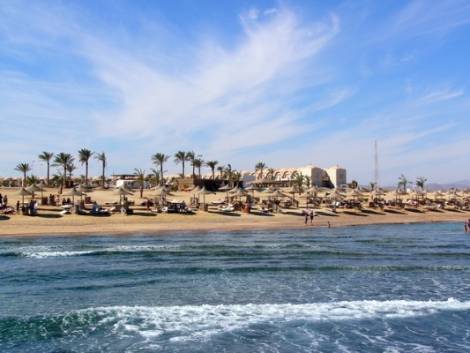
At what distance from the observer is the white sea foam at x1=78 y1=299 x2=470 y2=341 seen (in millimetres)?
13477

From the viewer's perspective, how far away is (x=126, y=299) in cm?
1691

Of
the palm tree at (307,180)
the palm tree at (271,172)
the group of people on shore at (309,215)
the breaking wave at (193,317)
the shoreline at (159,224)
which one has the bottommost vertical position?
the breaking wave at (193,317)

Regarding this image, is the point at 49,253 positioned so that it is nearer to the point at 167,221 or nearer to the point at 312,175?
the point at 167,221

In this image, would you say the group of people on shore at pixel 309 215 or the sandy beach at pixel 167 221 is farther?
the group of people on shore at pixel 309 215

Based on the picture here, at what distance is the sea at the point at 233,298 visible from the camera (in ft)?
41.2

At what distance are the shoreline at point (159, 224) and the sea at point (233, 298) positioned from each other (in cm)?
766

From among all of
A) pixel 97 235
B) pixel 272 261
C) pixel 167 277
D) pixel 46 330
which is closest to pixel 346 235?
pixel 272 261

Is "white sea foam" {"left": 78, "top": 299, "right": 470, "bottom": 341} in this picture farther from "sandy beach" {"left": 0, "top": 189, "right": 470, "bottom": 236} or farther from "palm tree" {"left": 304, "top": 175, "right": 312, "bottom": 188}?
"palm tree" {"left": 304, "top": 175, "right": 312, "bottom": 188}

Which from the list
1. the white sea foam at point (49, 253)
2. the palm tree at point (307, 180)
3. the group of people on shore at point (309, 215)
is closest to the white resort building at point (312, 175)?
the palm tree at point (307, 180)

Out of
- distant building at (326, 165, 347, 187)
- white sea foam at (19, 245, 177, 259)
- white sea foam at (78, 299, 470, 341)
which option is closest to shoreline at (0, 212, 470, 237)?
white sea foam at (19, 245, 177, 259)

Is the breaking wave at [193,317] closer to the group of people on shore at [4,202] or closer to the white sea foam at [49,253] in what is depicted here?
the white sea foam at [49,253]

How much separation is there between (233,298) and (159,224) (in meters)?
26.8

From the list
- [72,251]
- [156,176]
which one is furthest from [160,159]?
[72,251]

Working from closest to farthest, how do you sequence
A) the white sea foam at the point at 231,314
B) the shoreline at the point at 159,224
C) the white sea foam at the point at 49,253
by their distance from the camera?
the white sea foam at the point at 231,314, the white sea foam at the point at 49,253, the shoreline at the point at 159,224
